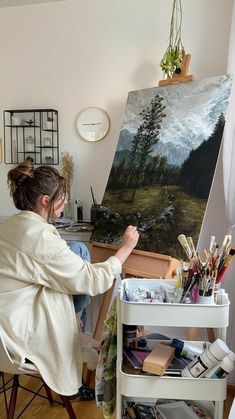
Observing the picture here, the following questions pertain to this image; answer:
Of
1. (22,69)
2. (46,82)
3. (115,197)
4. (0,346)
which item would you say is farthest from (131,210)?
(22,69)

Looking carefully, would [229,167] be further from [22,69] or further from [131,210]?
[22,69]

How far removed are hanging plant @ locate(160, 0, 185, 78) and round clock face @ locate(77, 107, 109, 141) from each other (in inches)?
20.5

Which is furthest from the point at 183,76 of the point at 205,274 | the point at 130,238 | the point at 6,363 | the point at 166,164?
the point at 6,363

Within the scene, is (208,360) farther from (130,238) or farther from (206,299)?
(130,238)

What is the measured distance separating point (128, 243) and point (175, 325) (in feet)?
1.86

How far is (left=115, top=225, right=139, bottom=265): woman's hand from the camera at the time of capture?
1.63 meters

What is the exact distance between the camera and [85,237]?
2.21 m

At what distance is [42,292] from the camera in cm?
137

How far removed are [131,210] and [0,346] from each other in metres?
0.94

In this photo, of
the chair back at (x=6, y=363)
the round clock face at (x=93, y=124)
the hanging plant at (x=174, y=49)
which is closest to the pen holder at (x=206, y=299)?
the chair back at (x=6, y=363)

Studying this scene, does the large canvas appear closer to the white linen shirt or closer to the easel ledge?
the easel ledge

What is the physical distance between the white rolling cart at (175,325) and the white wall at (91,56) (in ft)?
4.41

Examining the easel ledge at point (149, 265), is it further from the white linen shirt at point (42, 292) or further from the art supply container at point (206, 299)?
the art supply container at point (206, 299)

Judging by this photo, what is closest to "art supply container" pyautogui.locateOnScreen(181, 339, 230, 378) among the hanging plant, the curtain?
the curtain
